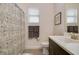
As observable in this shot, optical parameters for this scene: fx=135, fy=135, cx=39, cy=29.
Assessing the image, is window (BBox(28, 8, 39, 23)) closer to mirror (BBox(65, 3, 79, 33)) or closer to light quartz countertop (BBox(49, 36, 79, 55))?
mirror (BBox(65, 3, 79, 33))

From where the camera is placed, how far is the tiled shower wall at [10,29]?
254 centimetres

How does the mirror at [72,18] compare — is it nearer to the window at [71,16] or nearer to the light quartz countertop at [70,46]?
the window at [71,16]

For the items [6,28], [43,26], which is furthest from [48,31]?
[6,28]

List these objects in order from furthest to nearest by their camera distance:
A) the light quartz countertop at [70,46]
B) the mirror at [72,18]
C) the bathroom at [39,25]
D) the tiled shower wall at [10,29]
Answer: the bathroom at [39,25] → the mirror at [72,18] → the tiled shower wall at [10,29] → the light quartz countertop at [70,46]

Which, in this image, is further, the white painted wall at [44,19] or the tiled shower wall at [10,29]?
the white painted wall at [44,19]

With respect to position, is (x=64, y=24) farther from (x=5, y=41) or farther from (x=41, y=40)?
(x=5, y=41)

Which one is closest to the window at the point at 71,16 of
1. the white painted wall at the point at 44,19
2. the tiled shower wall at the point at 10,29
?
the white painted wall at the point at 44,19

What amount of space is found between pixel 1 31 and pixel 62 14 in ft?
5.39

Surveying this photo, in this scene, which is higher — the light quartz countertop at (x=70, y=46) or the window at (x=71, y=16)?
the window at (x=71, y=16)

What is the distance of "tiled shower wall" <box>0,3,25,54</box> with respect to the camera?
2.54m

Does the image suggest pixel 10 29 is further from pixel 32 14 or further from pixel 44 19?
pixel 44 19

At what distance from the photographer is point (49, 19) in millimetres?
3340

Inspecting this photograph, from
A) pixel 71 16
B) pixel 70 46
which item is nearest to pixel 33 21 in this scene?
pixel 71 16

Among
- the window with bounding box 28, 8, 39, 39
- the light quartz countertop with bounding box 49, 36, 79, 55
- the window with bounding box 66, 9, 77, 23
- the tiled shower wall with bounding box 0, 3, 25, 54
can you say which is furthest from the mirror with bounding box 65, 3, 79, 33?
the tiled shower wall with bounding box 0, 3, 25, 54
